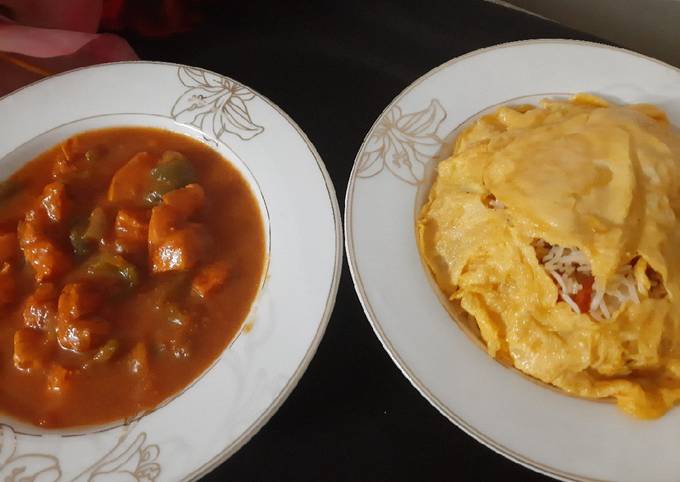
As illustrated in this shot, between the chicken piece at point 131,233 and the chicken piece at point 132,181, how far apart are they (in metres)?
0.14

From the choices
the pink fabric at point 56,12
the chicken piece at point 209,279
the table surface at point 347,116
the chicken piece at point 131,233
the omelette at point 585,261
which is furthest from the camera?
the pink fabric at point 56,12

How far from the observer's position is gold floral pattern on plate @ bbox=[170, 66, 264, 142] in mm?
2701

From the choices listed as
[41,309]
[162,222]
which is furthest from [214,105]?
[41,309]

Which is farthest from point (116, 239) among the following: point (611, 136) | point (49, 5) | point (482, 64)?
point (611, 136)

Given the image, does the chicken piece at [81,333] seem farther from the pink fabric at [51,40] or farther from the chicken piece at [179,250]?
the pink fabric at [51,40]

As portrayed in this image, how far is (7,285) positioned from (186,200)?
0.77 metres

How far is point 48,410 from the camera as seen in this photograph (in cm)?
218

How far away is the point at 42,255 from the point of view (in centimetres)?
244

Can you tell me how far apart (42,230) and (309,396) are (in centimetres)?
130

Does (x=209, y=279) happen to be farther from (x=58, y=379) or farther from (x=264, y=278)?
(x=58, y=379)

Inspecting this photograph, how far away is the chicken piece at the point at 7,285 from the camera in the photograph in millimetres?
2402

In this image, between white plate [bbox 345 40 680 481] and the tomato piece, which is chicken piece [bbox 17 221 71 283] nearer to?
white plate [bbox 345 40 680 481]

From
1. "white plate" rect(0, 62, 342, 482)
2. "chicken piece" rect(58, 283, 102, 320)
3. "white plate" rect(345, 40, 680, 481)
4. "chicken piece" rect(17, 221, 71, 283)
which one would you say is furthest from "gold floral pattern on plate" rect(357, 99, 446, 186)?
"chicken piece" rect(17, 221, 71, 283)

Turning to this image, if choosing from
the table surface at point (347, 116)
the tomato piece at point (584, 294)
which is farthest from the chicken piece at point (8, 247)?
the tomato piece at point (584, 294)
